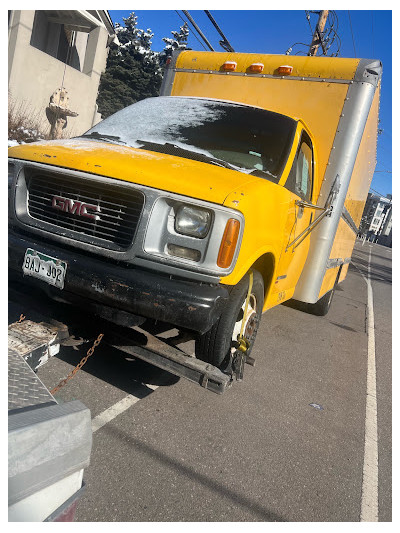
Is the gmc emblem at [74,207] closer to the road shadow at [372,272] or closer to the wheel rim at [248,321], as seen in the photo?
the wheel rim at [248,321]

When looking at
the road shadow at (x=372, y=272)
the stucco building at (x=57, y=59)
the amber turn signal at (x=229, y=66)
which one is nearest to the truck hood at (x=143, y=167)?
the amber turn signal at (x=229, y=66)

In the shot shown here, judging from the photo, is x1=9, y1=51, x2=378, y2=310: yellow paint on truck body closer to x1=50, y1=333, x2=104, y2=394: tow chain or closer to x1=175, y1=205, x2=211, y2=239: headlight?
x1=175, y1=205, x2=211, y2=239: headlight

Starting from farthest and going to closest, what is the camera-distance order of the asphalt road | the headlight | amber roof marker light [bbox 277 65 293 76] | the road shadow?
the road shadow
amber roof marker light [bbox 277 65 293 76]
the headlight
the asphalt road

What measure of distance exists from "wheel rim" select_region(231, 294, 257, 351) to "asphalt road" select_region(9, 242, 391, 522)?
55 centimetres

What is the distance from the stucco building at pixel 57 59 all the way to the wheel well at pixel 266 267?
1473cm

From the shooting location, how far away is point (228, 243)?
2633 mm

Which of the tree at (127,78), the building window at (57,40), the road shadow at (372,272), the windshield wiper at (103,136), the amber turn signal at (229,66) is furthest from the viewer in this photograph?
the tree at (127,78)

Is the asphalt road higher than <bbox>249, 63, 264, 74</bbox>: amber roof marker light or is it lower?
lower

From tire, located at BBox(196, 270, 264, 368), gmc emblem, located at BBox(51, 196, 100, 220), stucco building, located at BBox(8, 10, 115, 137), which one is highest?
stucco building, located at BBox(8, 10, 115, 137)

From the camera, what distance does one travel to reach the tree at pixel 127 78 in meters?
37.1

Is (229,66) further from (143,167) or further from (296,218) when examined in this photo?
(143,167)

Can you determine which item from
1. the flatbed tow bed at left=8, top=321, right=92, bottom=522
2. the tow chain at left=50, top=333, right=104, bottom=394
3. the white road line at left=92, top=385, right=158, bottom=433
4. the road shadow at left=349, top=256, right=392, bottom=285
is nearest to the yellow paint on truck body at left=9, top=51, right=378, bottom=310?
the tow chain at left=50, top=333, right=104, bottom=394

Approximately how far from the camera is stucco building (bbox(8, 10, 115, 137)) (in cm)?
1520
